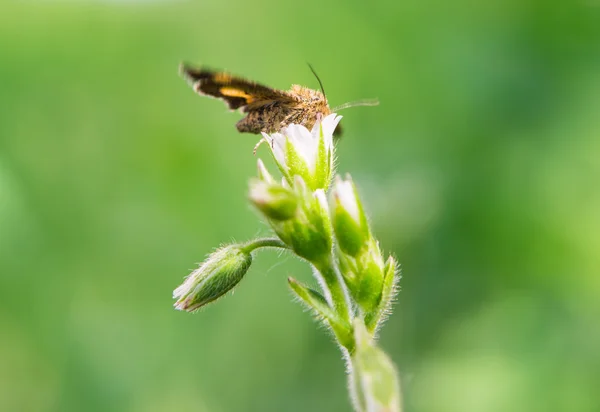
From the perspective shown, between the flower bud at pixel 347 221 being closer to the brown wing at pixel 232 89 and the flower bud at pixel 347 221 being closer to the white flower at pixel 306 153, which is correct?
the white flower at pixel 306 153

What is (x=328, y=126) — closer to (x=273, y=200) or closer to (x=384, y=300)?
(x=273, y=200)

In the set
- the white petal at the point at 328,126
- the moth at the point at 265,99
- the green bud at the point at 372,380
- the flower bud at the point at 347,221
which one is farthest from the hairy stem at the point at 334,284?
the moth at the point at 265,99

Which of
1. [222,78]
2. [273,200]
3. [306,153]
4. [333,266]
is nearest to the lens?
[273,200]

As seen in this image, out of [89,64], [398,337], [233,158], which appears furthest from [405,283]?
[89,64]

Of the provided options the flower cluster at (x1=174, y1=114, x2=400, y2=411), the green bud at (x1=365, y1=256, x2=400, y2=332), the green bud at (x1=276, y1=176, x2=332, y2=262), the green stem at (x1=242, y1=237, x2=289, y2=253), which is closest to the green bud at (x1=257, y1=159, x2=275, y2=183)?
the flower cluster at (x1=174, y1=114, x2=400, y2=411)

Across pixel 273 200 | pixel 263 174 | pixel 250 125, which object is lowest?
pixel 273 200

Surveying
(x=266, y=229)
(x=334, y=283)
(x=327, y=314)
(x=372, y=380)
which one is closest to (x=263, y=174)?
(x=334, y=283)

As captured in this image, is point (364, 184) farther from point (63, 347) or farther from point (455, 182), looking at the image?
point (63, 347)
